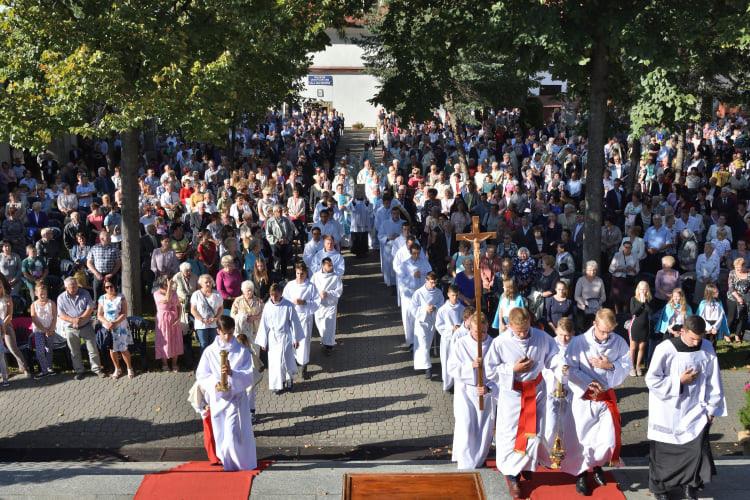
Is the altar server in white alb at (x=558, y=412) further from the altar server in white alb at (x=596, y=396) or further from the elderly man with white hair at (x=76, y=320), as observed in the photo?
the elderly man with white hair at (x=76, y=320)

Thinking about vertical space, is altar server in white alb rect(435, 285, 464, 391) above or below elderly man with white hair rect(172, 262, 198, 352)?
below

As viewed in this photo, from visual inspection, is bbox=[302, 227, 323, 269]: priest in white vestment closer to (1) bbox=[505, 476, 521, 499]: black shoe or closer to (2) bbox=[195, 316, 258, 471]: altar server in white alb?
(2) bbox=[195, 316, 258, 471]: altar server in white alb

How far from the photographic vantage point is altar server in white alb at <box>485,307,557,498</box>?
8039 millimetres

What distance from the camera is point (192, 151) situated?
27250mm

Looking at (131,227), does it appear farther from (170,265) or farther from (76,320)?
(76,320)

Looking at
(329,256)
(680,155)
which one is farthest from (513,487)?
(680,155)

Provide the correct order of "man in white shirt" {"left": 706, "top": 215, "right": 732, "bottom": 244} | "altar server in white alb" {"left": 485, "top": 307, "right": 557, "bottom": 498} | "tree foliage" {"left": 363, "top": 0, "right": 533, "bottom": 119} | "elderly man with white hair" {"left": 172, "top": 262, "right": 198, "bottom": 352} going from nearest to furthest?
"altar server in white alb" {"left": 485, "top": 307, "right": 557, "bottom": 498} < "elderly man with white hair" {"left": 172, "top": 262, "right": 198, "bottom": 352} < "tree foliage" {"left": 363, "top": 0, "right": 533, "bottom": 119} < "man in white shirt" {"left": 706, "top": 215, "right": 732, "bottom": 244}

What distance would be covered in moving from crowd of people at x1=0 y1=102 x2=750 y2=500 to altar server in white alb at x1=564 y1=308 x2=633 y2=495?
2 cm

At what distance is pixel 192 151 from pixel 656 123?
57.1 ft

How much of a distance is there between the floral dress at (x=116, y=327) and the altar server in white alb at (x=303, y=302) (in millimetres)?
2212

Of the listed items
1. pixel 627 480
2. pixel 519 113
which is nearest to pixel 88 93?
pixel 627 480

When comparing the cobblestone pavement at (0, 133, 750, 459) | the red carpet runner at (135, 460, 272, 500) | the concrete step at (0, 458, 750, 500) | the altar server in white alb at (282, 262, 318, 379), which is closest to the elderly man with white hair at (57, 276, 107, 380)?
the cobblestone pavement at (0, 133, 750, 459)

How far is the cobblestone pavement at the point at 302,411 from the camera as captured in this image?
10.3 meters

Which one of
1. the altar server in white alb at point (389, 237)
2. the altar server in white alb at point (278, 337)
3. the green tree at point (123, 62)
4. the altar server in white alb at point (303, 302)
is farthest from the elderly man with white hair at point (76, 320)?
the altar server in white alb at point (389, 237)
